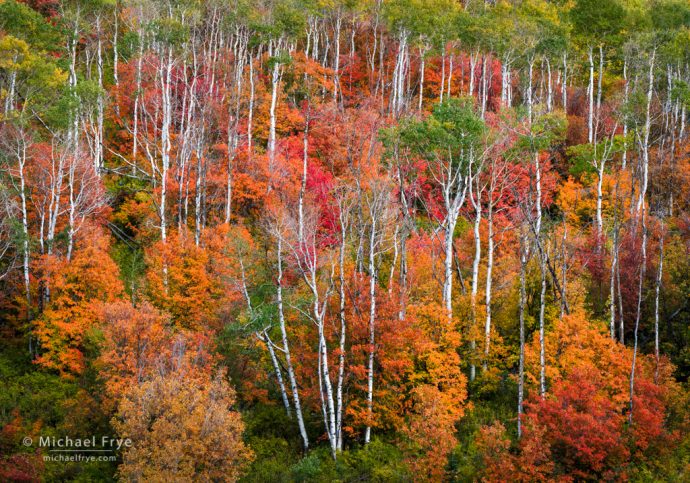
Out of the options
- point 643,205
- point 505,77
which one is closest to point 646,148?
point 643,205

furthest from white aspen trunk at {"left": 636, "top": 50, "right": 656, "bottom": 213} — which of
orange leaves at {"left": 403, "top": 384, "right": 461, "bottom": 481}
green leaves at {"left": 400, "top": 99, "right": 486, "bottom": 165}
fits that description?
orange leaves at {"left": 403, "top": 384, "right": 461, "bottom": 481}

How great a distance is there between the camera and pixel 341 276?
100 ft

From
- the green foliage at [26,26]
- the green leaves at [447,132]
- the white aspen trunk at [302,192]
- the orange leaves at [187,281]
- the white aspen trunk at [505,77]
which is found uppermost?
the green foliage at [26,26]

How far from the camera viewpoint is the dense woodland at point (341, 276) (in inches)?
1096

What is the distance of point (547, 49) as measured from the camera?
4681cm

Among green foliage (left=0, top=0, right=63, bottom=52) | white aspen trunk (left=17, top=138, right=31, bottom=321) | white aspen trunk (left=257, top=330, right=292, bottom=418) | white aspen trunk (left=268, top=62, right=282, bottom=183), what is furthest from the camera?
green foliage (left=0, top=0, right=63, bottom=52)

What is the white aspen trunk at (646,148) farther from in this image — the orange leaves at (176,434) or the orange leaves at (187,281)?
the orange leaves at (176,434)

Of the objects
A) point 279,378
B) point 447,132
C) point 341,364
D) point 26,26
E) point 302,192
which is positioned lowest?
point 279,378

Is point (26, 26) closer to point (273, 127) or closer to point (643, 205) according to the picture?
point (273, 127)

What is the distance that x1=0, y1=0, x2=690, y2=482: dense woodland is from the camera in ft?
91.4

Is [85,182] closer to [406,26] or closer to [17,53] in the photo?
[17,53]

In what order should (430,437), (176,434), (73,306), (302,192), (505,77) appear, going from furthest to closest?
1. (505,77)
2. (73,306)
3. (302,192)
4. (430,437)
5. (176,434)

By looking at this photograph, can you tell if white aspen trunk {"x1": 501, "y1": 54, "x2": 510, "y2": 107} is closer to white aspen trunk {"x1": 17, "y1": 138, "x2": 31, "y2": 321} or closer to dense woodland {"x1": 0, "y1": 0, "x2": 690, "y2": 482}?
dense woodland {"x1": 0, "y1": 0, "x2": 690, "y2": 482}

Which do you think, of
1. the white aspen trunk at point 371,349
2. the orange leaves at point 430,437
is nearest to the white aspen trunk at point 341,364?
the white aspen trunk at point 371,349
